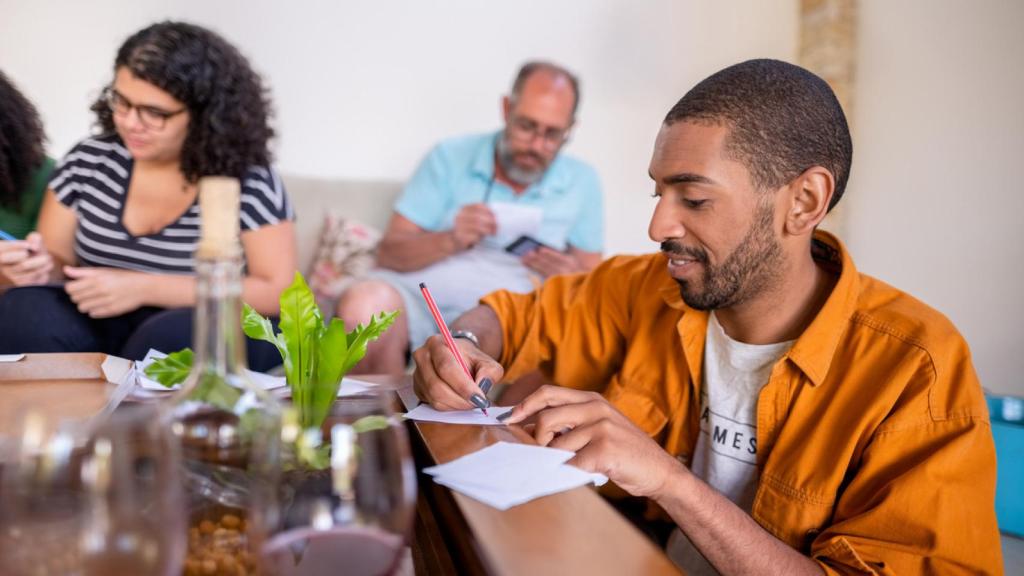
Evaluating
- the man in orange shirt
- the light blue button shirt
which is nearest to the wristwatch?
the man in orange shirt

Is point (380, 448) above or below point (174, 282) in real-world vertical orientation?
above

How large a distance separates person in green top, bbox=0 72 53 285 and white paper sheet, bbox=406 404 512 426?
5.25 feet

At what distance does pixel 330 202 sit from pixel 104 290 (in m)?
1.03

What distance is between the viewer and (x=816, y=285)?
43.3 inches

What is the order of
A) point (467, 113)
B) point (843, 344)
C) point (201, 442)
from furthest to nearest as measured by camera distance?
point (467, 113) < point (843, 344) < point (201, 442)

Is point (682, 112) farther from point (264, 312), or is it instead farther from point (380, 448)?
point (264, 312)

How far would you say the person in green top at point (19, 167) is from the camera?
1.99 m

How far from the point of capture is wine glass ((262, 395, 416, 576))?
45 cm

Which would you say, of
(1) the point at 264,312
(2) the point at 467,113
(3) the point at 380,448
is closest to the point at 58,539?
(3) the point at 380,448

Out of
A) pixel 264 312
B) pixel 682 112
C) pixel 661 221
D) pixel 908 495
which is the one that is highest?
pixel 682 112

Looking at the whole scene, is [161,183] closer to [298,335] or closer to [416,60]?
[298,335]

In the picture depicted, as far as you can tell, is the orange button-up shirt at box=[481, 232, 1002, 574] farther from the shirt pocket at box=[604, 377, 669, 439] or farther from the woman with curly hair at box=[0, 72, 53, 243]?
the woman with curly hair at box=[0, 72, 53, 243]

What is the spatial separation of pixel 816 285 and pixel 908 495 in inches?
15.1

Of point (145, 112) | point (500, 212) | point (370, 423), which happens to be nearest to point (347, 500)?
point (370, 423)
